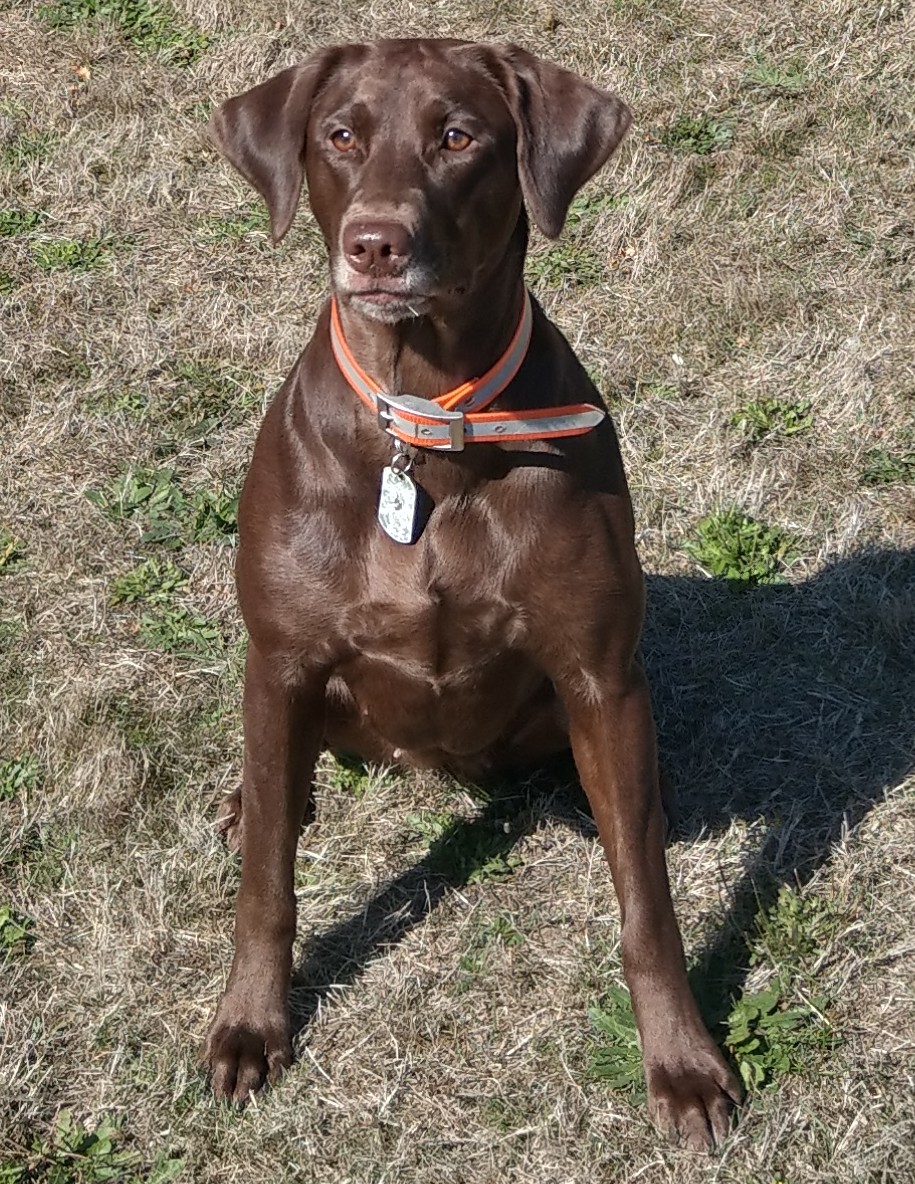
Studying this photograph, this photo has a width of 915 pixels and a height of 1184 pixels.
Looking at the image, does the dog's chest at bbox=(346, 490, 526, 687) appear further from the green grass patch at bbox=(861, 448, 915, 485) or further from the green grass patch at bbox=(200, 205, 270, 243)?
the green grass patch at bbox=(200, 205, 270, 243)

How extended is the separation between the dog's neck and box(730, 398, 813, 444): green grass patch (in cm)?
231

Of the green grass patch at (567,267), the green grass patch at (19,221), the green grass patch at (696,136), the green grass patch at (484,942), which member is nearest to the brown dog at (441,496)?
the green grass patch at (484,942)

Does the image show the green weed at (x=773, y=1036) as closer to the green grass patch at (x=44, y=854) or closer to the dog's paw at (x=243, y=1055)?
the dog's paw at (x=243, y=1055)

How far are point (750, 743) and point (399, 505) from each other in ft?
5.12

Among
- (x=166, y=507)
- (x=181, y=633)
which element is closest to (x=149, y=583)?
(x=181, y=633)

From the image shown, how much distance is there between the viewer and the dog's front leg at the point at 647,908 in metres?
Result: 3.31

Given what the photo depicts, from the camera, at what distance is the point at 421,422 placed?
10.2 feet

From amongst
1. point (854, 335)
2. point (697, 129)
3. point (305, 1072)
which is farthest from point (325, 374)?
point (697, 129)

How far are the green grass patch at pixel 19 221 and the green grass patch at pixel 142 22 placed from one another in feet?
3.51

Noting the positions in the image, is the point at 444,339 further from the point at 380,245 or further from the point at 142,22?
the point at 142,22

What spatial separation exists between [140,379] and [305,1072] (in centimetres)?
290

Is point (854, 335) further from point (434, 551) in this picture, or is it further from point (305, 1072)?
point (305, 1072)

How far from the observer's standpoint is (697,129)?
6402mm

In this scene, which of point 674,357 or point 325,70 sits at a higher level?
point 325,70
